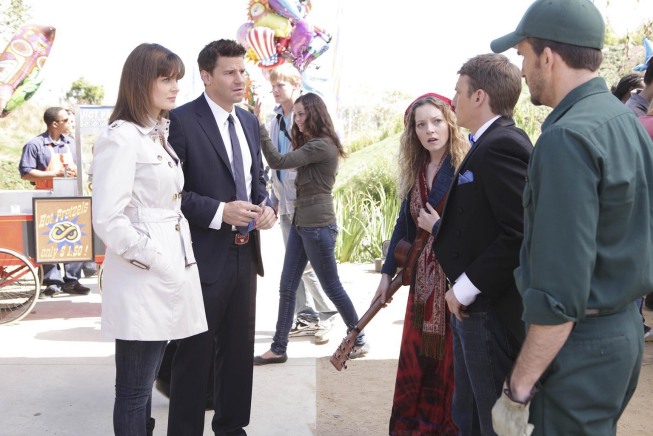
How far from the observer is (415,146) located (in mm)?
3961

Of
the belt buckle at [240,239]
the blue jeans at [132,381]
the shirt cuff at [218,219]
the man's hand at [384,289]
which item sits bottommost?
the blue jeans at [132,381]

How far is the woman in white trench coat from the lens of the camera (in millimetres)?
3014

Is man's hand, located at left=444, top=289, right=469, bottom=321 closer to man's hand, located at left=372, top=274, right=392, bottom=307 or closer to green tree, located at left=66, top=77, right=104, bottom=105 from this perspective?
man's hand, located at left=372, top=274, right=392, bottom=307

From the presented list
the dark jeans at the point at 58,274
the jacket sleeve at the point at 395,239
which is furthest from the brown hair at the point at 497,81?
the dark jeans at the point at 58,274

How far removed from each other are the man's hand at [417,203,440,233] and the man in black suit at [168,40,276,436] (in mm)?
800

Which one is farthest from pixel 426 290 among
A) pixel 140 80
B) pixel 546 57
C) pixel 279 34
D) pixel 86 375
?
pixel 279 34

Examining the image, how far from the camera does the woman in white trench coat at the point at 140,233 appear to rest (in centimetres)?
301

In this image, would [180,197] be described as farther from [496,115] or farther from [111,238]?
[496,115]

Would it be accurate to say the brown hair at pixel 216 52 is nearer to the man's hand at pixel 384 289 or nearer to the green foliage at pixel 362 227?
the man's hand at pixel 384 289

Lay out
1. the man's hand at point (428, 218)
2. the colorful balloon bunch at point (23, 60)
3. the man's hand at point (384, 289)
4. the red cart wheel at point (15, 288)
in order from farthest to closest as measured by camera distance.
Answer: the colorful balloon bunch at point (23, 60) < the red cart wheel at point (15, 288) < the man's hand at point (384, 289) < the man's hand at point (428, 218)

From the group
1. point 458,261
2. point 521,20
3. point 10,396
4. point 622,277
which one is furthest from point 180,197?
point 10,396

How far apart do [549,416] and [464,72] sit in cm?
155

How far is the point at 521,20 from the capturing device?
2127 millimetres

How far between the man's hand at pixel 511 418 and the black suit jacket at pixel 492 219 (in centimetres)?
74
